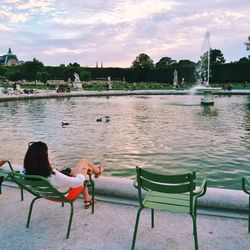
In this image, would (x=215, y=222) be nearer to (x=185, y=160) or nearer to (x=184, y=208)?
(x=184, y=208)

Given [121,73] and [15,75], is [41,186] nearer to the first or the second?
[121,73]

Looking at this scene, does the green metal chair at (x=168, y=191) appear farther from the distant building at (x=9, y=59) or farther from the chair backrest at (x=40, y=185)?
the distant building at (x=9, y=59)

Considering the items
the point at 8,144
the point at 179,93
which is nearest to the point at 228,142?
the point at 8,144

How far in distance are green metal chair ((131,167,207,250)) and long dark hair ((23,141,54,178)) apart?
3.77 ft

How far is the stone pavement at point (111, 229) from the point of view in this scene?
13.2 feet

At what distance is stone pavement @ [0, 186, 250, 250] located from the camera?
4035 millimetres

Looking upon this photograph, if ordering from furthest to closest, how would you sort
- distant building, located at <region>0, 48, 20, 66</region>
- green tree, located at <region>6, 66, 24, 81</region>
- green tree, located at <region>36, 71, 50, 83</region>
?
distant building, located at <region>0, 48, 20, 66</region>, green tree, located at <region>6, 66, 24, 81</region>, green tree, located at <region>36, 71, 50, 83</region>

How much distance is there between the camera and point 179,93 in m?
41.9

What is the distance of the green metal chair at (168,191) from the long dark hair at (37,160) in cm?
115

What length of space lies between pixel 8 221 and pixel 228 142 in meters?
8.69

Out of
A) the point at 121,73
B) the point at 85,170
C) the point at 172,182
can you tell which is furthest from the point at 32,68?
the point at 172,182

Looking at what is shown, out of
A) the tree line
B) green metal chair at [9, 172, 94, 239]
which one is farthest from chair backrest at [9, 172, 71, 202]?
the tree line

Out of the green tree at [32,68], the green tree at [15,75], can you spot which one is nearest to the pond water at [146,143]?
the green tree at [32,68]

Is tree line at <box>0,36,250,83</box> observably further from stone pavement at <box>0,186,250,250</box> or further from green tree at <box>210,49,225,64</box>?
stone pavement at <box>0,186,250,250</box>
